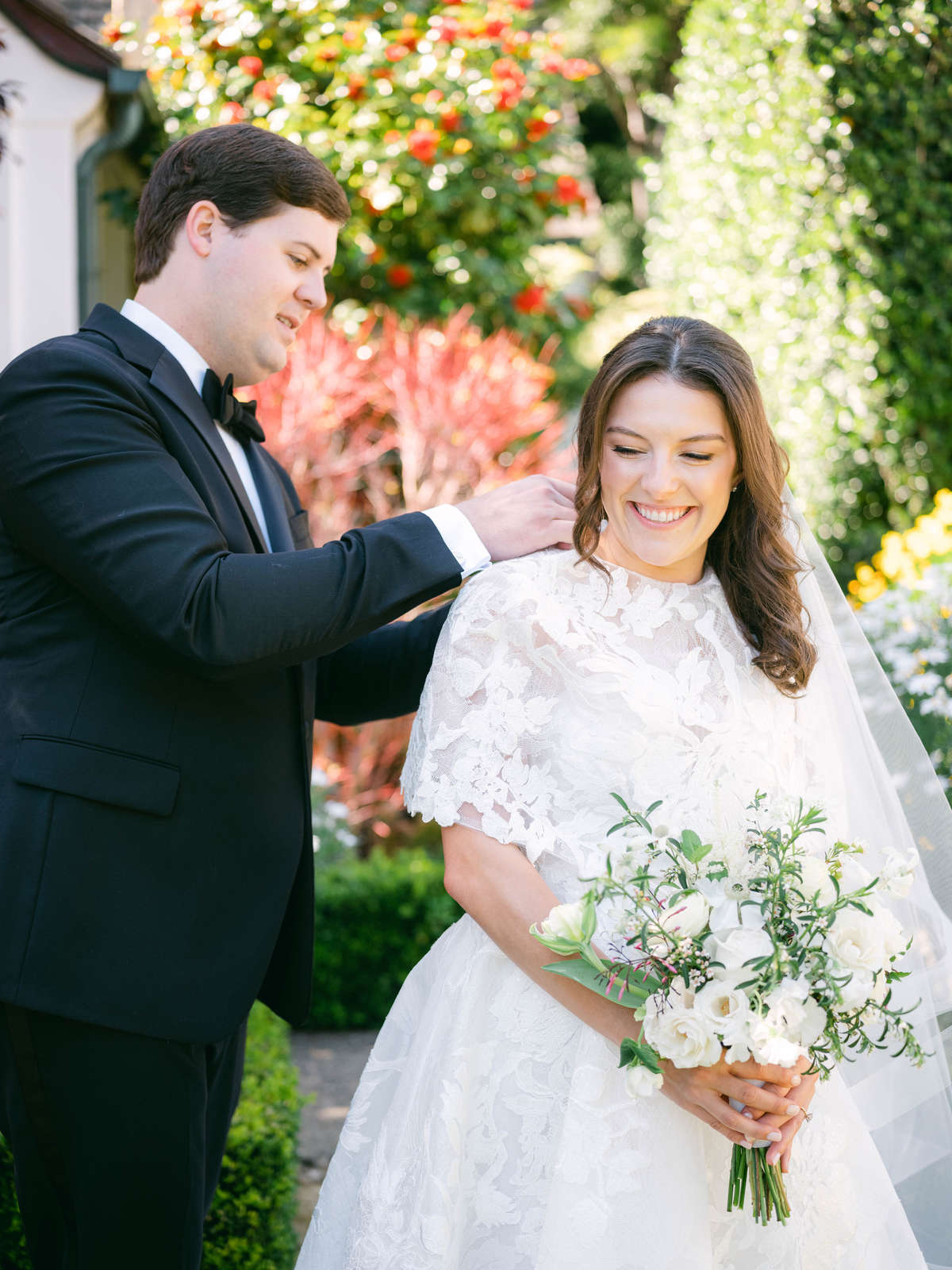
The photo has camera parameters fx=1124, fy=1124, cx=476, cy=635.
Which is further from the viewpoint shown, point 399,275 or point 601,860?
point 399,275

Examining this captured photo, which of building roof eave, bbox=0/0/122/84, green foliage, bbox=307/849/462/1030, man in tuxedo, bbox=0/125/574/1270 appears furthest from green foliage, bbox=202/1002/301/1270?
building roof eave, bbox=0/0/122/84

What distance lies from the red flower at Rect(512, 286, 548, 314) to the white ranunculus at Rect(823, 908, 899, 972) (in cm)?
565

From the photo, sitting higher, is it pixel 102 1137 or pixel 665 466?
pixel 665 466

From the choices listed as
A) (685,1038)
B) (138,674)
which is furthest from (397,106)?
(685,1038)

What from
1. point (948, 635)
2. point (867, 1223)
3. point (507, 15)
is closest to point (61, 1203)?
point (867, 1223)

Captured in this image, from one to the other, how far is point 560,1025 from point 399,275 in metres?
5.24

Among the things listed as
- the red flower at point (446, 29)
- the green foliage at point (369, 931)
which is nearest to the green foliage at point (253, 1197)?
the green foliage at point (369, 931)

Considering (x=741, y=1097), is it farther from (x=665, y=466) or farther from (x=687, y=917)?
(x=665, y=466)

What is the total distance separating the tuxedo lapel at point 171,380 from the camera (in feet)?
6.56

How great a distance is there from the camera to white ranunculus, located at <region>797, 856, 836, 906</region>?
1604mm

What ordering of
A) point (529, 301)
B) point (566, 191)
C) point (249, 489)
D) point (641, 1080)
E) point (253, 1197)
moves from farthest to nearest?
point (529, 301), point (566, 191), point (253, 1197), point (249, 489), point (641, 1080)

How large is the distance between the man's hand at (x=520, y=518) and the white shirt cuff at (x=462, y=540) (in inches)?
1.0

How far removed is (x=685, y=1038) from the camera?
1555mm

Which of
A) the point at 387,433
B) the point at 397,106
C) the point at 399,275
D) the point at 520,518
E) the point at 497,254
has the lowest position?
the point at 520,518
